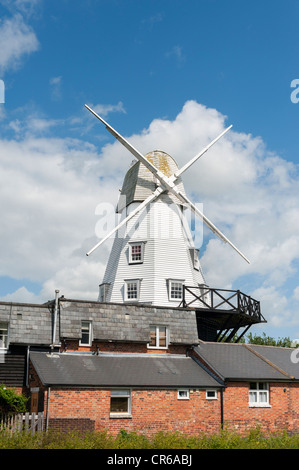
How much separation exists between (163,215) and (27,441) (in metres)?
23.4

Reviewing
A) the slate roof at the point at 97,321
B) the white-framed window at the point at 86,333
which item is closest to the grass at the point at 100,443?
the slate roof at the point at 97,321

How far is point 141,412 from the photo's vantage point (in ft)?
79.4

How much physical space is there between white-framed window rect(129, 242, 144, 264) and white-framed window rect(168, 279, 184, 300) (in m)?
2.57

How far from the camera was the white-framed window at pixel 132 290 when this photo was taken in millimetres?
33594

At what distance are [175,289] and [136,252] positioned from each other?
375 cm

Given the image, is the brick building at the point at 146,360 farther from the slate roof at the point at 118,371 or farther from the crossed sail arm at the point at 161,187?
the crossed sail arm at the point at 161,187

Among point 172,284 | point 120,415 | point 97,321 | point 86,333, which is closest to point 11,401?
point 120,415

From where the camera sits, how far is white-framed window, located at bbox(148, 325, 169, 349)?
95.0 feet

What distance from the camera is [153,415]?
24422mm

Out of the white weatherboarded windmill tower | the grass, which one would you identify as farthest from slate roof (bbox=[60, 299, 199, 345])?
the grass

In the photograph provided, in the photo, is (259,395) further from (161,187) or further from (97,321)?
(161,187)
